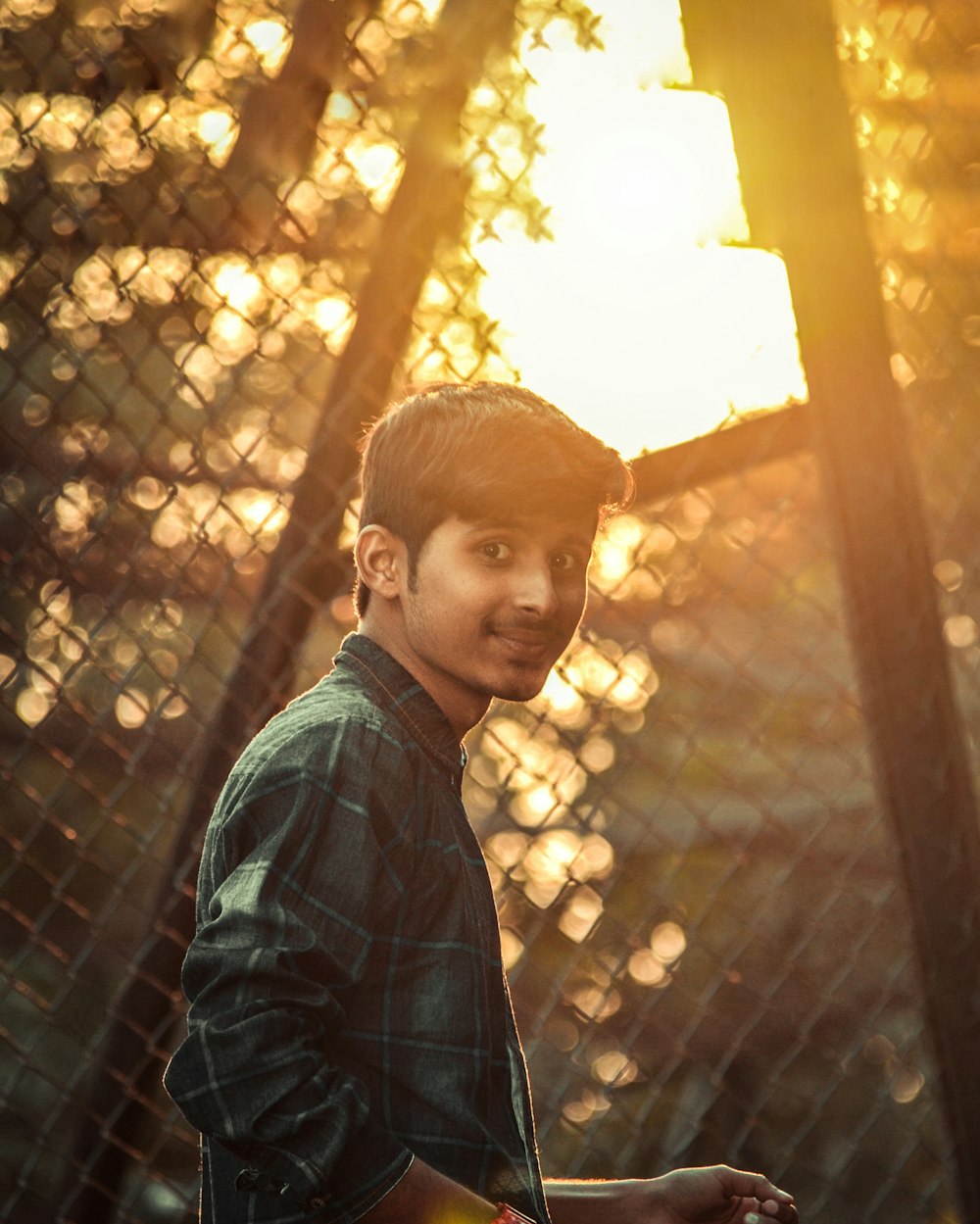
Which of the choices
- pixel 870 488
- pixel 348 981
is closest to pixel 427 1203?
pixel 348 981

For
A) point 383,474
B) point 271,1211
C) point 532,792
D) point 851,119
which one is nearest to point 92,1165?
point 271,1211

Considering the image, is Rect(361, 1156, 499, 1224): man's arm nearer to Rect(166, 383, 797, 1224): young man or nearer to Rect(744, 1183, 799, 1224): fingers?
Rect(166, 383, 797, 1224): young man

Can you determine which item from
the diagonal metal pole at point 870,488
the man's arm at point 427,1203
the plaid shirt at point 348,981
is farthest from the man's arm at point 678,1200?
the diagonal metal pole at point 870,488

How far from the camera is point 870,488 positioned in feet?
4.88

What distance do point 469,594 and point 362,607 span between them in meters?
0.17

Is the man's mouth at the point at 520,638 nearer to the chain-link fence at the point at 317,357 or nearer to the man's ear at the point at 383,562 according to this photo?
the man's ear at the point at 383,562

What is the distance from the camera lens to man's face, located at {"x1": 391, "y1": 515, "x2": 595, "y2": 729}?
112cm

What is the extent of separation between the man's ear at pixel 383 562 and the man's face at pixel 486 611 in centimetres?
2

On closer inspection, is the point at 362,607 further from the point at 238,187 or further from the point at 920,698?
the point at 238,187

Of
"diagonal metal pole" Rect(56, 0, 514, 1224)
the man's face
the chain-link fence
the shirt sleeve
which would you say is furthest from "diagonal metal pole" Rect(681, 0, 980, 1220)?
the shirt sleeve

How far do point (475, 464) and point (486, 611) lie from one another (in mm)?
139

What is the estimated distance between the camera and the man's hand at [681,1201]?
121 cm

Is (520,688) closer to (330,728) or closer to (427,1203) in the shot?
(330,728)

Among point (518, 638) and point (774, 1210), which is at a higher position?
point (518, 638)
